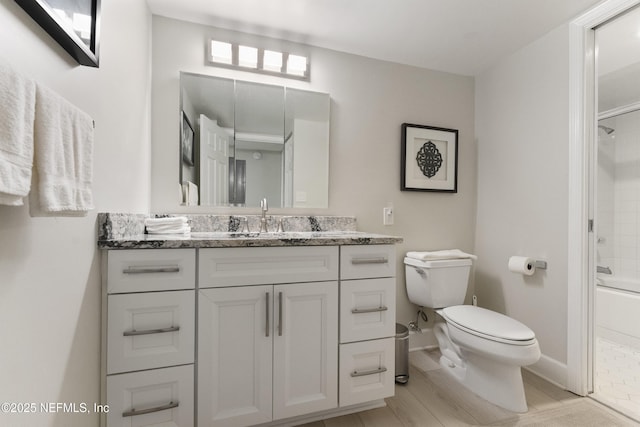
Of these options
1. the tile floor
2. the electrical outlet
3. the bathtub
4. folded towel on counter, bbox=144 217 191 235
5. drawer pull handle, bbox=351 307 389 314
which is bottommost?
the tile floor

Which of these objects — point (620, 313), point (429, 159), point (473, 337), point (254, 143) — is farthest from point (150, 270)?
point (620, 313)

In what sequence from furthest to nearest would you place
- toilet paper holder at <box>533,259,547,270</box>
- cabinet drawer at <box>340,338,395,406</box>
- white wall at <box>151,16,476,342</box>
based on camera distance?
toilet paper holder at <box>533,259,547,270</box> → white wall at <box>151,16,476,342</box> → cabinet drawer at <box>340,338,395,406</box>

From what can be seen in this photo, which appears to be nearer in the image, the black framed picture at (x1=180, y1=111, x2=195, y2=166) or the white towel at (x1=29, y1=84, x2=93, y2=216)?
the white towel at (x1=29, y1=84, x2=93, y2=216)

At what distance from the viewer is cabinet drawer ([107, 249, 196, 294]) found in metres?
1.10

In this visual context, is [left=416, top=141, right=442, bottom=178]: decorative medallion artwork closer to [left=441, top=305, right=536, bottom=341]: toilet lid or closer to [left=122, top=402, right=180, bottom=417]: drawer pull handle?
[left=441, top=305, right=536, bottom=341]: toilet lid

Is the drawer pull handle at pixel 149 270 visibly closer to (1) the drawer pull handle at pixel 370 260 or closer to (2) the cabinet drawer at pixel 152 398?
(2) the cabinet drawer at pixel 152 398

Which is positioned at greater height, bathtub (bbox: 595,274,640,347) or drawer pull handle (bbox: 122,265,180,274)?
drawer pull handle (bbox: 122,265,180,274)

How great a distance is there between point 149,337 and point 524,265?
7.02ft

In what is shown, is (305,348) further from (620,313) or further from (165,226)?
(620,313)

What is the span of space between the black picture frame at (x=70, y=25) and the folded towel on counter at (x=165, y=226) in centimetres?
77

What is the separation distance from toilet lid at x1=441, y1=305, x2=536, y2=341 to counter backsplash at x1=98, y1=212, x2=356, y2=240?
823 millimetres

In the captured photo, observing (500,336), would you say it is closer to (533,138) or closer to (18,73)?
(533,138)

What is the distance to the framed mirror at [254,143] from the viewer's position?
1773mm

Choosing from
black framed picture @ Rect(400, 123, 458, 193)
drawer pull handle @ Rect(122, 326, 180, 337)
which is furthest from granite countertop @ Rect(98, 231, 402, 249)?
black framed picture @ Rect(400, 123, 458, 193)
